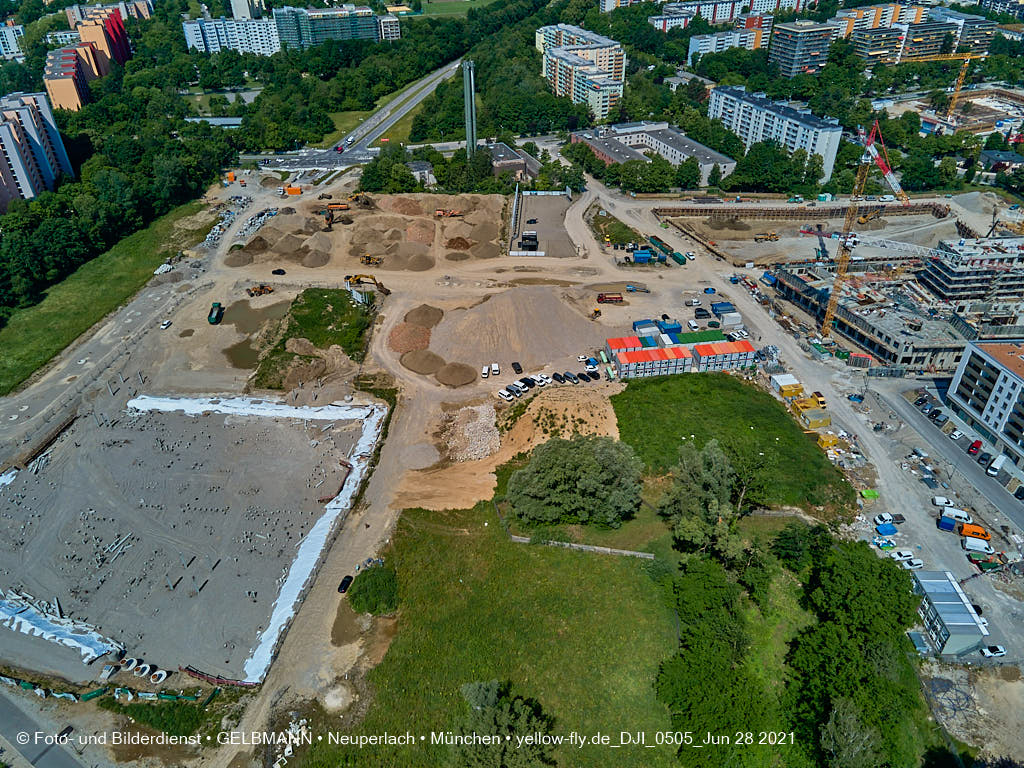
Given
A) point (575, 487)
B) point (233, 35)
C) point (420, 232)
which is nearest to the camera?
point (575, 487)

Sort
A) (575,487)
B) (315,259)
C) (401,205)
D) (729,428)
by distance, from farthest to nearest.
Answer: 1. (401,205)
2. (315,259)
3. (729,428)
4. (575,487)

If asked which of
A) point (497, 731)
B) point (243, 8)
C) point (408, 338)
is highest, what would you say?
point (243, 8)

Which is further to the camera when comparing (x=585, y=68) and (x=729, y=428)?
(x=585, y=68)

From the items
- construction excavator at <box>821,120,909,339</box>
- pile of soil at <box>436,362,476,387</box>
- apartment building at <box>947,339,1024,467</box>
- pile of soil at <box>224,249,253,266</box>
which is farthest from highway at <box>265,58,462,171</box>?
apartment building at <box>947,339,1024,467</box>

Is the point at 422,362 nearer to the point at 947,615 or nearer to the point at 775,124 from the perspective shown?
the point at 947,615

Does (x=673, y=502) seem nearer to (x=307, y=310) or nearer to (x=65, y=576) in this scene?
(x=65, y=576)

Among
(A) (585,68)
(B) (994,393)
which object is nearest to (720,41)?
(A) (585,68)

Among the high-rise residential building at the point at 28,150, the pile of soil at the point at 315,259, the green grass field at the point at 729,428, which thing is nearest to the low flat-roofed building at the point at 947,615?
the green grass field at the point at 729,428

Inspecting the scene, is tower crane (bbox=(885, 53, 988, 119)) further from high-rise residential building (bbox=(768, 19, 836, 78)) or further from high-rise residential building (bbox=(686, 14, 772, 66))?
high-rise residential building (bbox=(686, 14, 772, 66))
